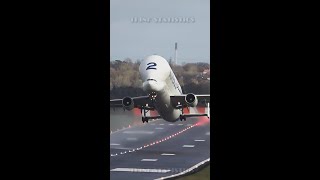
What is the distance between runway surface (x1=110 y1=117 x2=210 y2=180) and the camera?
5.94 m

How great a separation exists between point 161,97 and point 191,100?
1.28 ft

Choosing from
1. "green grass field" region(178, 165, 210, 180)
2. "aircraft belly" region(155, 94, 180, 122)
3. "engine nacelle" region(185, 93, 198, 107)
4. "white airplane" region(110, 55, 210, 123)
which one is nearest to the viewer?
"green grass field" region(178, 165, 210, 180)

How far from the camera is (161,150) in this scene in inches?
247

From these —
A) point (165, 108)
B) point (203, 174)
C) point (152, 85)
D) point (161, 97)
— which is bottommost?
point (203, 174)

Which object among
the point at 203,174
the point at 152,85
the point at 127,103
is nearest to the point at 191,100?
the point at 152,85

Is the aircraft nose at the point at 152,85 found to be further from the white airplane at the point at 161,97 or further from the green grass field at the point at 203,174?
the green grass field at the point at 203,174

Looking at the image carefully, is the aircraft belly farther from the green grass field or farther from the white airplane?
the green grass field

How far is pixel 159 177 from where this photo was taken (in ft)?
19.9

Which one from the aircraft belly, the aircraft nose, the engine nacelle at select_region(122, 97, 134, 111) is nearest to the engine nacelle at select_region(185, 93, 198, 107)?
the aircraft belly

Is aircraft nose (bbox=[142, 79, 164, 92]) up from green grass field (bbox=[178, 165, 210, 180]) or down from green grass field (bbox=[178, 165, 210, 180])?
up

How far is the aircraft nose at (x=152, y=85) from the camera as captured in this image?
20.4ft

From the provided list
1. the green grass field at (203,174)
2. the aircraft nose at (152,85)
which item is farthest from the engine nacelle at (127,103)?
the green grass field at (203,174)

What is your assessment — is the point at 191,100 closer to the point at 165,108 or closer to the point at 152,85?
the point at 165,108
